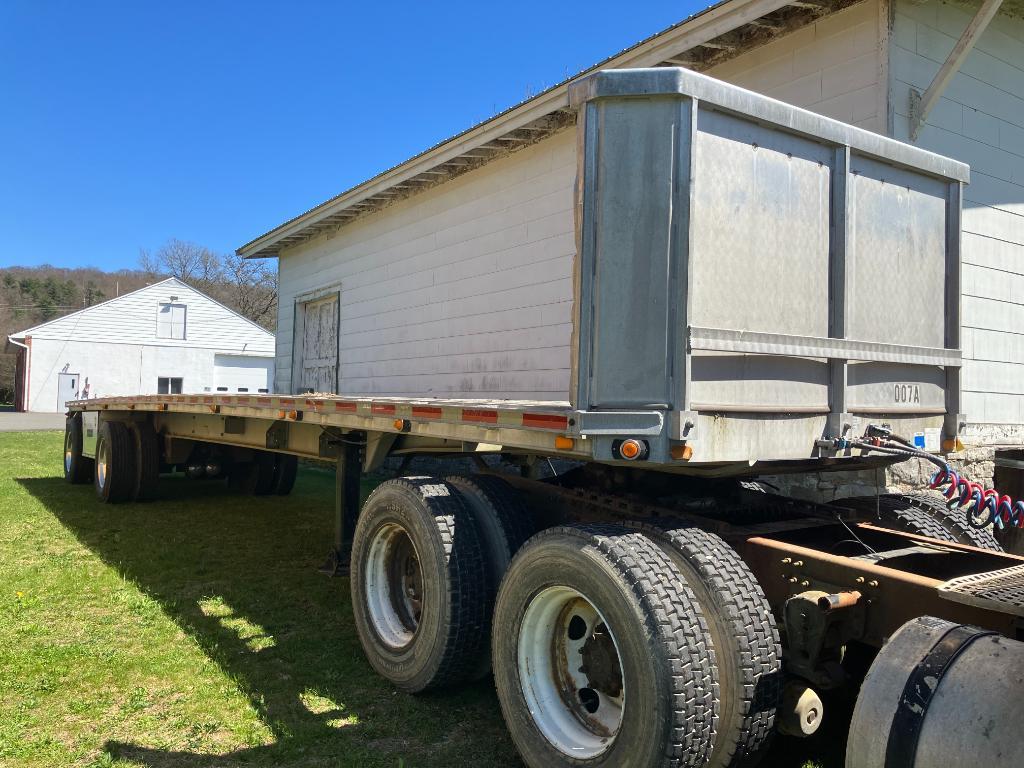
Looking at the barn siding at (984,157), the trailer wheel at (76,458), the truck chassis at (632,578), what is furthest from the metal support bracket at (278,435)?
the trailer wheel at (76,458)

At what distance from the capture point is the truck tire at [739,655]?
2.75 metres

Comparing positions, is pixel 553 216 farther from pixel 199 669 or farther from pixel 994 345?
pixel 199 669

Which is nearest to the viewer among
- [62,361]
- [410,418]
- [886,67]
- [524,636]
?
[524,636]

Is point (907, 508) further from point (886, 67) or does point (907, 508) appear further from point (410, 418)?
point (886, 67)

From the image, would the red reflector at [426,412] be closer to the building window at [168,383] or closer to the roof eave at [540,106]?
the roof eave at [540,106]

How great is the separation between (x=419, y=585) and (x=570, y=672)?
1.30 m

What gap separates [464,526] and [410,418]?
26.0 inches

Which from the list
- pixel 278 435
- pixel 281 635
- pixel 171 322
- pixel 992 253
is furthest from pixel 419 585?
pixel 171 322

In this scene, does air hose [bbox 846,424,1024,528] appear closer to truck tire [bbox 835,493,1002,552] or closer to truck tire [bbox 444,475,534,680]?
truck tire [bbox 835,493,1002,552]

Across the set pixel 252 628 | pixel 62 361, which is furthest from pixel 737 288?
pixel 62 361

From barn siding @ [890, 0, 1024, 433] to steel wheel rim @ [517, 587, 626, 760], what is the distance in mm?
4557

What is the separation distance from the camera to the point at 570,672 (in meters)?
3.34

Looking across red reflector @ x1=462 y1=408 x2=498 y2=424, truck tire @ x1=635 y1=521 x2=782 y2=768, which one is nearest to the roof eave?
red reflector @ x1=462 y1=408 x2=498 y2=424

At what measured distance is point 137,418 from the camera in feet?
32.0
